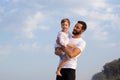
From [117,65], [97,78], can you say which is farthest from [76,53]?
[97,78]

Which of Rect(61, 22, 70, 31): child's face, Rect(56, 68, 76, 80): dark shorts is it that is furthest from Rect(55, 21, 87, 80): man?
Rect(61, 22, 70, 31): child's face

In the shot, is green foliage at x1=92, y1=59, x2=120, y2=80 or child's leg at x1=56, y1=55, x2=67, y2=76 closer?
child's leg at x1=56, y1=55, x2=67, y2=76

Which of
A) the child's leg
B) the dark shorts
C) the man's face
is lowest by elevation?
the dark shorts

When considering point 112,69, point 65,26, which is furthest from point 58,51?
point 112,69

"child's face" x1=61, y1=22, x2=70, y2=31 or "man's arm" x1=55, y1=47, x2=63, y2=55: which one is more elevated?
"child's face" x1=61, y1=22, x2=70, y2=31

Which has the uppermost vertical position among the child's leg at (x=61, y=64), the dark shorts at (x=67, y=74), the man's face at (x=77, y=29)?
the man's face at (x=77, y=29)

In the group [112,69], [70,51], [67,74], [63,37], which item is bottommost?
[67,74]

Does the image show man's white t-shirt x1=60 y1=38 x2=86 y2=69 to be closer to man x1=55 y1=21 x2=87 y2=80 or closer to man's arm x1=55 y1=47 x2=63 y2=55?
man x1=55 y1=21 x2=87 y2=80

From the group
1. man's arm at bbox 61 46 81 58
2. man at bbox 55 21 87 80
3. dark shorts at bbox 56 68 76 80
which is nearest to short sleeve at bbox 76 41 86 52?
man at bbox 55 21 87 80

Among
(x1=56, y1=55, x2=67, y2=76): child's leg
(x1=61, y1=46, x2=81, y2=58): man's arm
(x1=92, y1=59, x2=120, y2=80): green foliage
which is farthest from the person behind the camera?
(x1=92, y1=59, x2=120, y2=80): green foliage

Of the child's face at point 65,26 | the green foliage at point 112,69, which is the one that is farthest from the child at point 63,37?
the green foliage at point 112,69

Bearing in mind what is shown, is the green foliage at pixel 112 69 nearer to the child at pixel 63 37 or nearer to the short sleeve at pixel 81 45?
the short sleeve at pixel 81 45

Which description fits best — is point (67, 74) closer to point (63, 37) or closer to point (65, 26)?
point (63, 37)

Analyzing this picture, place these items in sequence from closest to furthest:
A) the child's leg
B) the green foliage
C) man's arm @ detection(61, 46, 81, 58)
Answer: man's arm @ detection(61, 46, 81, 58), the child's leg, the green foliage
